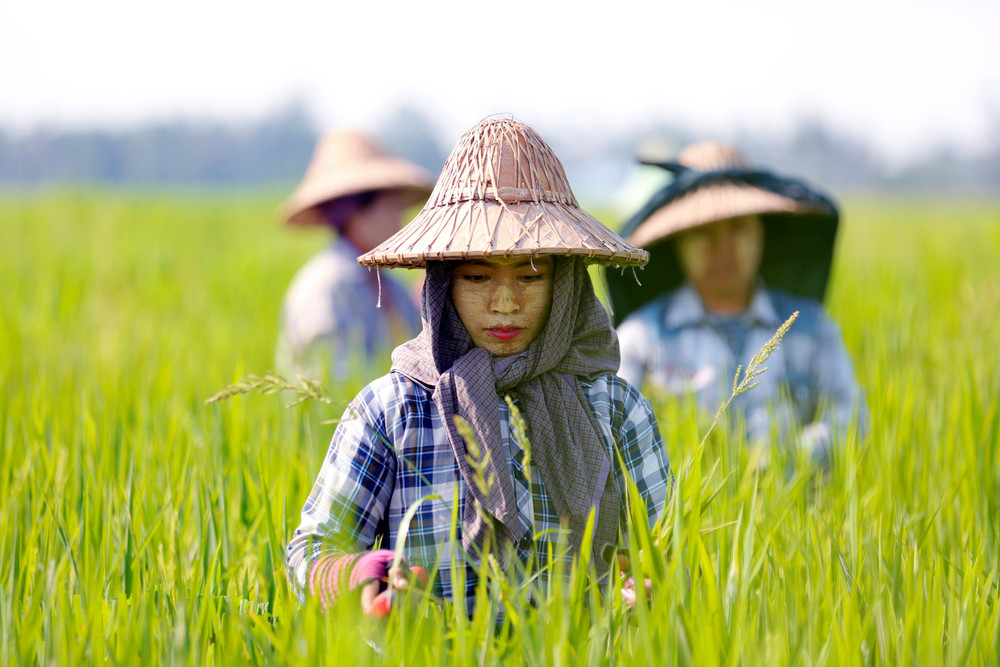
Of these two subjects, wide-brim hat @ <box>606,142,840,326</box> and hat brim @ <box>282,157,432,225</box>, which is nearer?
wide-brim hat @ <box>606,142,840,326</box>

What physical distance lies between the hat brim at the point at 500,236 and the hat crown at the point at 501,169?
0.05ft

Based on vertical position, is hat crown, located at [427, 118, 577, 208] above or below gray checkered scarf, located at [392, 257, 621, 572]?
above

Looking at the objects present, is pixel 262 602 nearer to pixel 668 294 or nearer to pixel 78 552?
pixel 78 552

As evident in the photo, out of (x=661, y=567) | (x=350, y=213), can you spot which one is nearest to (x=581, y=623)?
(x=661, y=567)

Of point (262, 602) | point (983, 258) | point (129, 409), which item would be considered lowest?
point (262, 602)

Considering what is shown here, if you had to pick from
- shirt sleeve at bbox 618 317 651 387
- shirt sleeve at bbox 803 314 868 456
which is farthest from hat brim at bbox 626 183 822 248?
A: shirt sleeve at bbox 803 314 868 456

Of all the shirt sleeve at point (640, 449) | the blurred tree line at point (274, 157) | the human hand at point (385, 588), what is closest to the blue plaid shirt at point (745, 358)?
the shirt sleeve at point (640, 449)

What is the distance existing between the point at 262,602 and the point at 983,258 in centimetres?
607

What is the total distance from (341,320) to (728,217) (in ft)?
5.16

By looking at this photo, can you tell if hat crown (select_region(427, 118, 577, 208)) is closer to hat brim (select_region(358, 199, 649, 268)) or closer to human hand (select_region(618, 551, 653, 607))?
hat brim (select_region(358, 199, 649, 268))

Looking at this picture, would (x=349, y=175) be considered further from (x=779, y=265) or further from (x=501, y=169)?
(x=501, y=169)

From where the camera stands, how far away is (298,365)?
3141 mm

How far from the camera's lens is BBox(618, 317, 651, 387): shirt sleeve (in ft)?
8.03

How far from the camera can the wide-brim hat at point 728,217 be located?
8.05 ft
